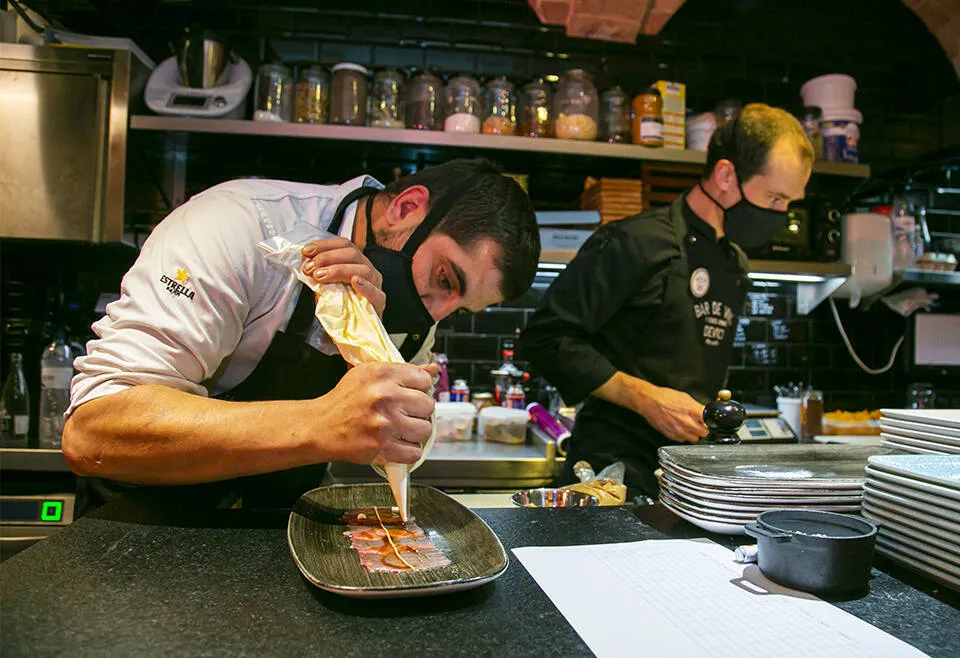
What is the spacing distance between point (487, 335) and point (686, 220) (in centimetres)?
120

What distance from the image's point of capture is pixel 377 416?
93 centimetres

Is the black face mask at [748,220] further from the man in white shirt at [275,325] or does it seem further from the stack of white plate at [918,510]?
the stack of white plate at [918,510]

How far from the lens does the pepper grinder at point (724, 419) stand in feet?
4.09

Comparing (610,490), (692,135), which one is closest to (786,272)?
(692,135)

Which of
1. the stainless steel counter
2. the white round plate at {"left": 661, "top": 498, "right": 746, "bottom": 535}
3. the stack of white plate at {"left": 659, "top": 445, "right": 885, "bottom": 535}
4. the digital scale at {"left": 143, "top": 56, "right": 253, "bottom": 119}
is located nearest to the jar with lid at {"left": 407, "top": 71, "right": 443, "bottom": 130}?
the digital scale at {"left": 143, "top": 56, "right": 253, "bottom": 119}

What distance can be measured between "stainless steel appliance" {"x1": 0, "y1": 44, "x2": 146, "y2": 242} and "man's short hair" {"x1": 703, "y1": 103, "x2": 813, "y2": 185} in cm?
214

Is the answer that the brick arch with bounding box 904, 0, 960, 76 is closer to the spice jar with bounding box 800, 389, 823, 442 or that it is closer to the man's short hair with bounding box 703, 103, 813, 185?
the man's short hair with bounding box 703, 103, 813, 185

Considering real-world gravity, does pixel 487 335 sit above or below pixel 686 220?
below

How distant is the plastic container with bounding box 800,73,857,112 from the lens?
303 centimetres

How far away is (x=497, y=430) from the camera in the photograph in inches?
109

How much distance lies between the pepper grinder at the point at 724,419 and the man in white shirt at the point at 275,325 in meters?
0.43

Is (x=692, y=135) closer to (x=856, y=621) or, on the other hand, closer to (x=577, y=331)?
(x=577, y=331)

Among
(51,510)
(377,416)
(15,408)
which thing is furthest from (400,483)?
(15,408)

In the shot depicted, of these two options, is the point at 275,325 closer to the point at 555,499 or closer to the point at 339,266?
the point at 339,266
